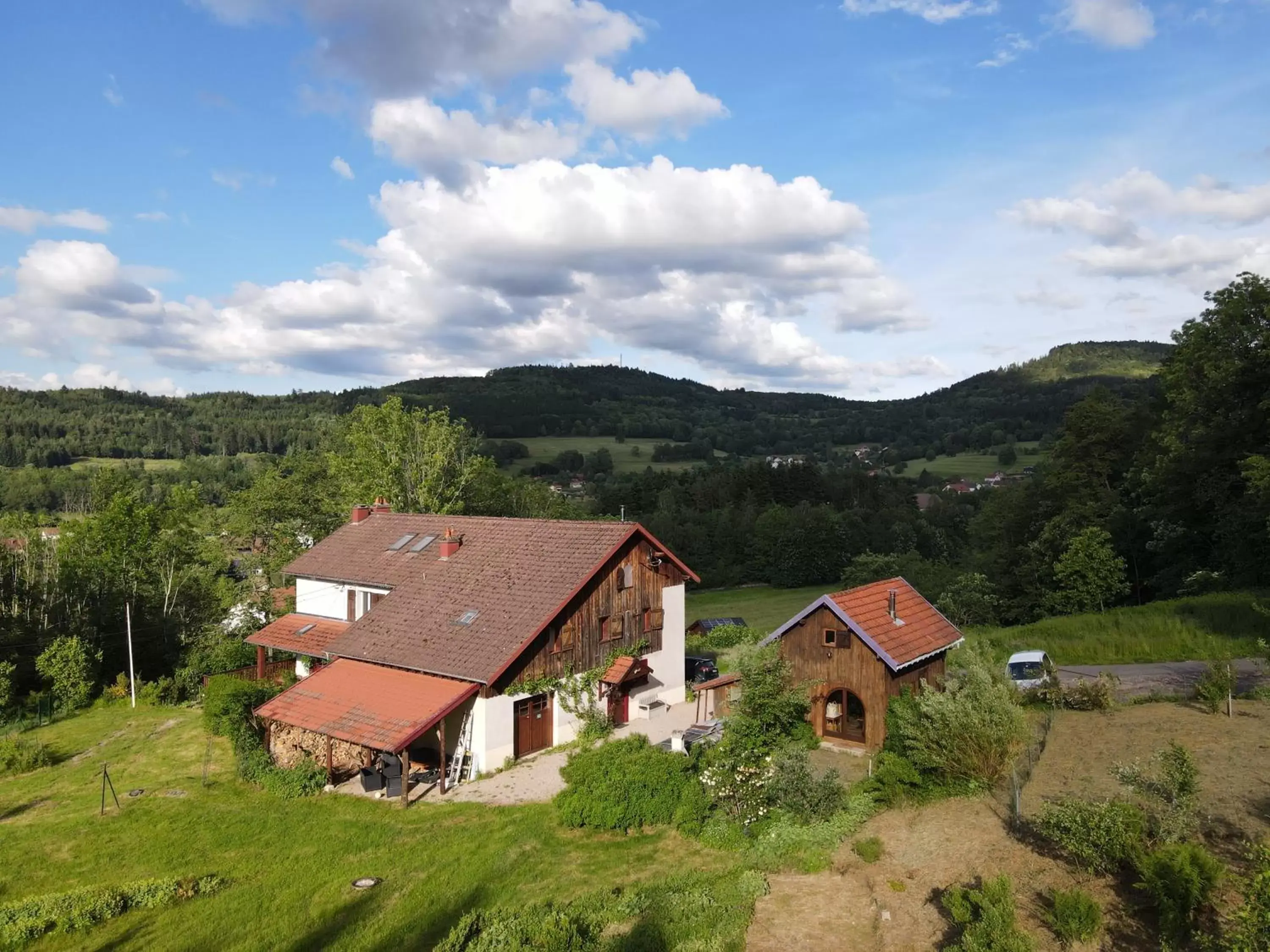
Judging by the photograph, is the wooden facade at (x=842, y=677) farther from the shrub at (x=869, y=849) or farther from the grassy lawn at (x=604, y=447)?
the grassy lawn at (x=604, y=447)

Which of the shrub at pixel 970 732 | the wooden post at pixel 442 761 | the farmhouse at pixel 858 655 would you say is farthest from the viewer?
the farmhouse at pixel 858 655

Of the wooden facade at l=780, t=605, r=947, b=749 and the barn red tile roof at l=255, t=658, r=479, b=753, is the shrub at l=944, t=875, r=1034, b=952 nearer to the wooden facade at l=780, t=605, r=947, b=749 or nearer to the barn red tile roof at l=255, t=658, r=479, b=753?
the wooden facade at l=780, t=605, r=947, b=749

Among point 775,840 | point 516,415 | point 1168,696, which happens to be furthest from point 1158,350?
point 775,840

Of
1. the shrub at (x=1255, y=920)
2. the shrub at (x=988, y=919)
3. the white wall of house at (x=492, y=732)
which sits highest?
the shrub at (x=1255, y=920)

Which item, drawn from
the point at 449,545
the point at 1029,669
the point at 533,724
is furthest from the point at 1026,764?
the point at 449,545

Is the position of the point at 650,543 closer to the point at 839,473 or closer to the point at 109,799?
the point at 109,799

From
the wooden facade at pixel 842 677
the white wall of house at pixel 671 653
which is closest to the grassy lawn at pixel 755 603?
the white wall of house at pixel 671 653

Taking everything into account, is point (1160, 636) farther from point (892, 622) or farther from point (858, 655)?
point (858, 655)
